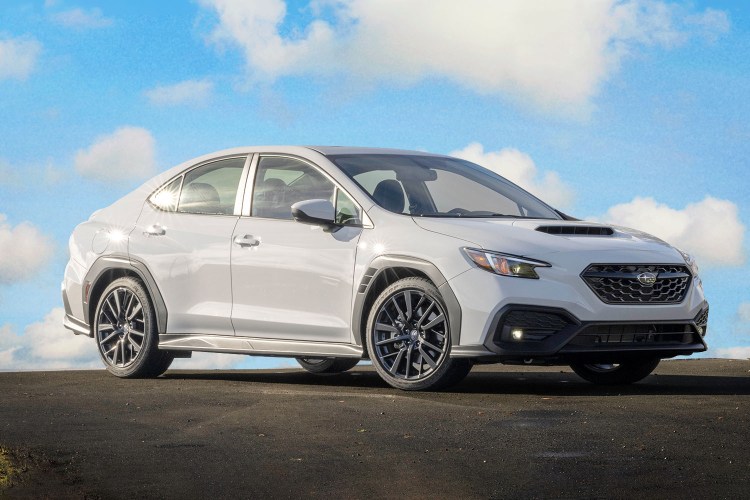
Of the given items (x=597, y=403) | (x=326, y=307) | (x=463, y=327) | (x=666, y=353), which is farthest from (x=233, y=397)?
(x=666, y=353)

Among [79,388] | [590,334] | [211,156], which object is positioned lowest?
[79,388]

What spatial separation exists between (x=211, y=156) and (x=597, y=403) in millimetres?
4491

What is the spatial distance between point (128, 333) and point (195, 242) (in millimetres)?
1294

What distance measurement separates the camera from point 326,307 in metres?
9.73

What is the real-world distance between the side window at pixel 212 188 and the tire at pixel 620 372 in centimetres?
342

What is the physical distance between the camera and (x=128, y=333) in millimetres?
11398

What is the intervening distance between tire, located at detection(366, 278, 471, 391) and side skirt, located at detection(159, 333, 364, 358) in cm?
27

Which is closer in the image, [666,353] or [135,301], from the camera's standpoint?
[666,353]

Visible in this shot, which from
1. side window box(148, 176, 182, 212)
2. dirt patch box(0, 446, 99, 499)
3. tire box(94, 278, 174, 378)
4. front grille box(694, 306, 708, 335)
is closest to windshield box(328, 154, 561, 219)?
front grille box(694, 306, 708, 335)

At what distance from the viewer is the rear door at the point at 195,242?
34.6ft

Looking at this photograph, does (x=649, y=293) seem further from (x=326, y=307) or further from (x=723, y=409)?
(x=326, y=307)

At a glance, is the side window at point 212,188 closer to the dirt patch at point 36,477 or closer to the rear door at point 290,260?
the rear door at point 290,260

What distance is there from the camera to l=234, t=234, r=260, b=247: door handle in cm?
1023

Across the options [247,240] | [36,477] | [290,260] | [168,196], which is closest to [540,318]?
[290,260]
